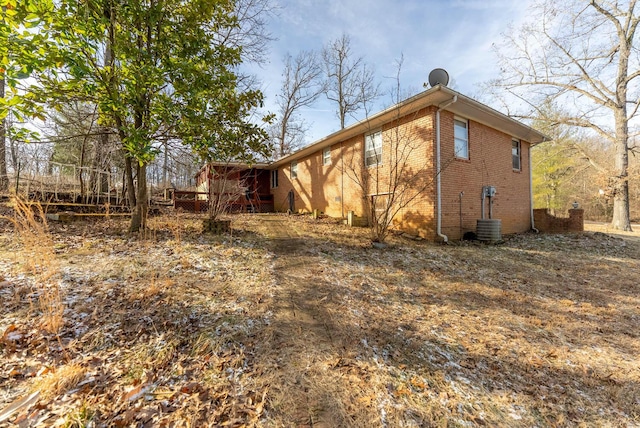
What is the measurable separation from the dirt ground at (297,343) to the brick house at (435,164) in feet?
10.8

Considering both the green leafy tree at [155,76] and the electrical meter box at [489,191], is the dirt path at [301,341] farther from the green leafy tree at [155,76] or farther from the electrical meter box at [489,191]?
the electrical meter box at [489,191]

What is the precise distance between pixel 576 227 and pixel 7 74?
639 inches

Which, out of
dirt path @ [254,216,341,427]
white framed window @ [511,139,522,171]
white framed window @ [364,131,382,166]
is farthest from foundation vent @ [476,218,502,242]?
dirt path @ [254,216,341,427]

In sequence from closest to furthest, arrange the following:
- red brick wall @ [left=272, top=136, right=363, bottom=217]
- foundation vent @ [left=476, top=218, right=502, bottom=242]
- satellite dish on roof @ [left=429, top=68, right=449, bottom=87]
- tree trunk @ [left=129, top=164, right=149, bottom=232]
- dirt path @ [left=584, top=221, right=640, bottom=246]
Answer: tree trunk @ [left=129, top=164, right=149, bottom=232] → foundation vent @ [left=476, top=218, right=502, bottom=242] → satellite dish on roof @ [left=429, top=68, right=449, bottom=87] → dirt path @ [left=584, top=221, right=640, bottom=246] → red brick wall @ [left=272, top=136, right=363, bottom=217]

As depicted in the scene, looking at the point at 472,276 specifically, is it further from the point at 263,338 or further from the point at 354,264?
the point at 263,338

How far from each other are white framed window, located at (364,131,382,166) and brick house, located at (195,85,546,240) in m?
0.04

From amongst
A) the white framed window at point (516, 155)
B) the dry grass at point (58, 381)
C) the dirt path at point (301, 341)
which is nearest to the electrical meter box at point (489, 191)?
the white framed window at point (516, 155)

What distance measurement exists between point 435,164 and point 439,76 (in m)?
3.19

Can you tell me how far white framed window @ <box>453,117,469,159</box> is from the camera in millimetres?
8646

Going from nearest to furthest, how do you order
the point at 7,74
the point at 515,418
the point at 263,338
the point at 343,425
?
the point at 343,425 < the point at 515,418 < the point at 263,338 < the point at 7,74

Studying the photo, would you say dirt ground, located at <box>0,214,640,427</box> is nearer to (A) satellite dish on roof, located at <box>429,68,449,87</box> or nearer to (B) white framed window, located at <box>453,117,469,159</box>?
(B) white framed window, located at <box>453,117,469,159</box>

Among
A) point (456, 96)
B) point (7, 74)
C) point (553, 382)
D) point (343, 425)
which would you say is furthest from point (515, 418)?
point (456, 96)

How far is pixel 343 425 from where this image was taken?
1.87 metres

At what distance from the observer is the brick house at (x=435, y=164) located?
7.87 metres
